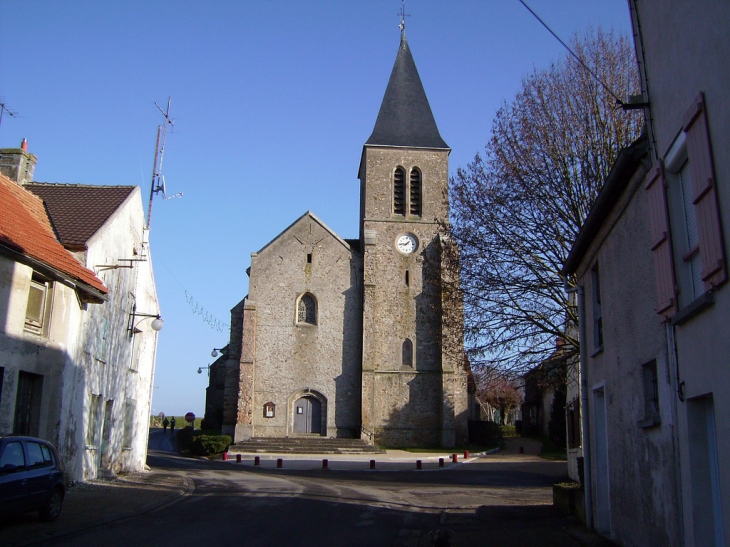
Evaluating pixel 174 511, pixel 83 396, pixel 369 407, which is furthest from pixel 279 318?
pixel 174 511

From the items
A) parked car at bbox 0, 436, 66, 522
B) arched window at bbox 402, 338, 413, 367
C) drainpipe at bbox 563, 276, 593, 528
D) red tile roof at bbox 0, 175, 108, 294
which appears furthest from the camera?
arched window at bbox 402, 338, 413, 367

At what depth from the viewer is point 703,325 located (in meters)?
6.14

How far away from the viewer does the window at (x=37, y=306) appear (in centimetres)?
1357

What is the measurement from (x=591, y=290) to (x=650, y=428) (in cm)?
407

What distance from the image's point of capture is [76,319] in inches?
607

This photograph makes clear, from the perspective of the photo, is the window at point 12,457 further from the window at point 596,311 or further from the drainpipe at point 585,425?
the window at point 596,311

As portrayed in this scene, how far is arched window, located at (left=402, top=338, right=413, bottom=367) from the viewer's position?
35062mm

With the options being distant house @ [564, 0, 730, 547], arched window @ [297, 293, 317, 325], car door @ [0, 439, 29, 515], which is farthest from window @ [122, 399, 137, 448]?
distant house @ [564, 0, 730, 547]

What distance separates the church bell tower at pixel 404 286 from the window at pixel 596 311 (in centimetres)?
1997

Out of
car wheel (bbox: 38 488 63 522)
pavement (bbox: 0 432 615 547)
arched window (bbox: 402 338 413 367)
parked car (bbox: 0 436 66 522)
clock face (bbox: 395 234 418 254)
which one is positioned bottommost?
pavement (bbox: 0 432 615 547)

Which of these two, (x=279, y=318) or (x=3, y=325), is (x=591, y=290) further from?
(x=279, y=318)

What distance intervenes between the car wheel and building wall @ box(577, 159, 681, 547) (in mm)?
8313

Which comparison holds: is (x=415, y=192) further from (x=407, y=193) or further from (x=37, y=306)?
(x=37, y=306)

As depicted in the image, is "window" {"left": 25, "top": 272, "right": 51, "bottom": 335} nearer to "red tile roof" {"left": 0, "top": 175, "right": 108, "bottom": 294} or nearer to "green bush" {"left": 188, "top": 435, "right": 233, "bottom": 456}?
"red tile roof" {"left": 0, "top": 175, "right": 108, "bottom": 294}
